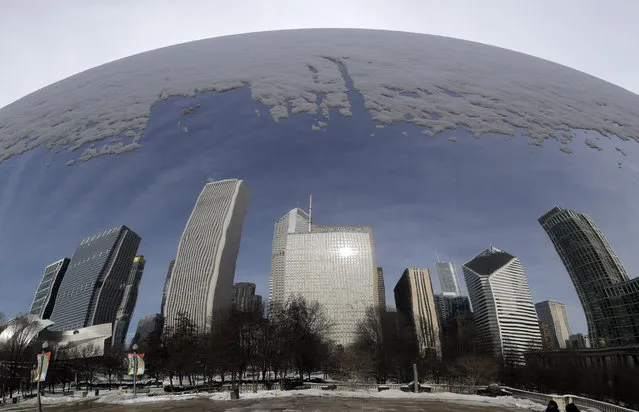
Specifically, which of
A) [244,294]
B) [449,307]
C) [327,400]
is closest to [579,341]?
[449,307]

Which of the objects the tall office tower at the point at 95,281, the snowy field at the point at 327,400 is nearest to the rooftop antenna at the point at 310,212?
the tall office tower at the point at 95,281

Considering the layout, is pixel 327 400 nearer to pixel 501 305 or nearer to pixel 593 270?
pixel 501 305

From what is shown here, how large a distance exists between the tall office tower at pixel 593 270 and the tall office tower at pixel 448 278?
91 centimetres

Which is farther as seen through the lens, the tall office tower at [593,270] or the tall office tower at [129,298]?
the tall office tower at [129,298]

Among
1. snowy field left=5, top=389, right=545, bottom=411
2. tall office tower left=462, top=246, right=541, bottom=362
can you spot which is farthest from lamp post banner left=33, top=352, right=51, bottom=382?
tall office tower left=462, top=246, right=541, bottom=362

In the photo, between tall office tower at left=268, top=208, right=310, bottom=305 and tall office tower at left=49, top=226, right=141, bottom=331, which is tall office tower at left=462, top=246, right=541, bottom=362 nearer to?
tall office tower at left=268, top=208, right=310, bottom=305

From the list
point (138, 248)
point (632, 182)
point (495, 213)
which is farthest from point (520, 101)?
point (138, 248)

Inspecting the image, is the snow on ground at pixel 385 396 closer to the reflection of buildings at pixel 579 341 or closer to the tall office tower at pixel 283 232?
the reflection of buildings at pixel 579 341

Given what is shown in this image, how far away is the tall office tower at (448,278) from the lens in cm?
342

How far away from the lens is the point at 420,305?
3.66 metres

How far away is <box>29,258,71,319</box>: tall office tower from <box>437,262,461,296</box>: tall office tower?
10.7 ft

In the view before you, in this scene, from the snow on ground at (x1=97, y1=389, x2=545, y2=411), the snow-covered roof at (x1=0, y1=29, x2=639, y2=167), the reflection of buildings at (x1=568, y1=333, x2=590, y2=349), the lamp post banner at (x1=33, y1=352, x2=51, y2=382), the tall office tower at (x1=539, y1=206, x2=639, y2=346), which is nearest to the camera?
the tall office tower at (x1=539, y1=206, x2=639, y2=346)

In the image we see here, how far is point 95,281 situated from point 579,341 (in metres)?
4.48

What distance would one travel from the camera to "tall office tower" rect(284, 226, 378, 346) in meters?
3.47
